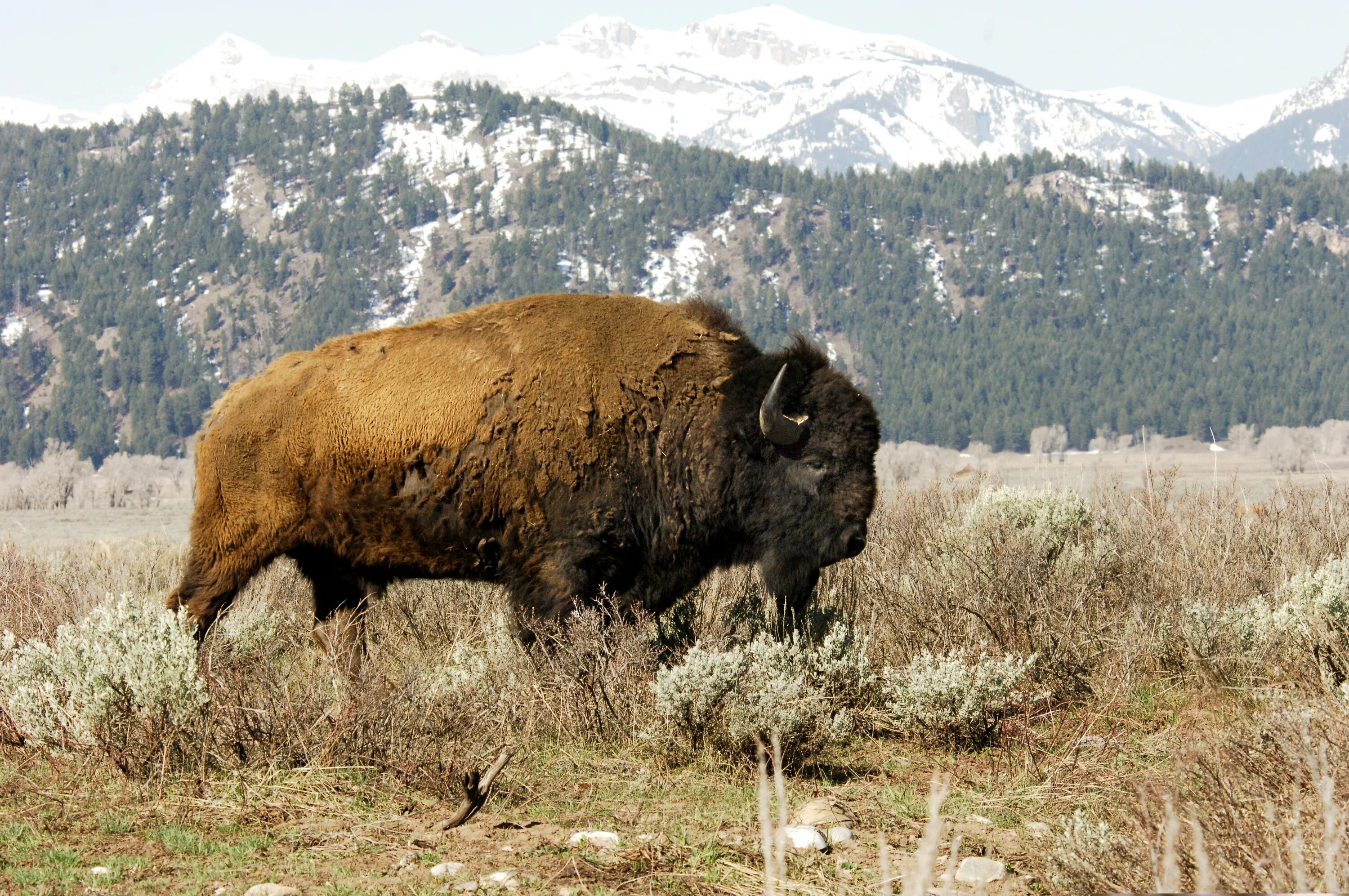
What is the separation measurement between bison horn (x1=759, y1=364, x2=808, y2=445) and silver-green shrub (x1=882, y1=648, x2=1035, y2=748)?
1.45 metres

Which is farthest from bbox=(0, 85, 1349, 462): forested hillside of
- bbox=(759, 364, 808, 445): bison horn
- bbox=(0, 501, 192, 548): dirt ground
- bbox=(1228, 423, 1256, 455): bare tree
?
bbox=(759, 364, 808, 445): bison horn

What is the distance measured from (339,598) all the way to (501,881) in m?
3.37

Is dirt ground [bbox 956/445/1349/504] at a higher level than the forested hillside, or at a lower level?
lower

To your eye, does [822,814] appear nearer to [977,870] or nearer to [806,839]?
[806,839]

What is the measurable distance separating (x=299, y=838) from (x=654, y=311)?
364cm

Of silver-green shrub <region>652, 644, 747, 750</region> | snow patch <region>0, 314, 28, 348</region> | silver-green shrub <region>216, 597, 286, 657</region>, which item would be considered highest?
silver-green shrub <region>652, 644, 747, 750</region>

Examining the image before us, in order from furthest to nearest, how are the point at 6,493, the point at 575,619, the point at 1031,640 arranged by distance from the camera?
1. the point at 6,493
2. the point at 1031,640
3. the point at 575,619

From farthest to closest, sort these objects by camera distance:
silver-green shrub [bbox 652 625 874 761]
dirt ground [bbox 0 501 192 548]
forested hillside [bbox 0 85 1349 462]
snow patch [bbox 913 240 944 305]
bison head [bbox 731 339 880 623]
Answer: snow patch [bbox 913 240 944 305] → forested hillside [bbox 0 85 1349 462] → dirt ground [bbox 0 501 192 548] → bison head [bbox 731 339 880 623] → silver-green shrub [bbox 652 625 874 761]

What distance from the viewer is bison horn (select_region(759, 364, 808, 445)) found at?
6.48m

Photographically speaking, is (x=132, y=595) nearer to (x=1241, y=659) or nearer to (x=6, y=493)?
(x=1241, y=659)

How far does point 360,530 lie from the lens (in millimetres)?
6328

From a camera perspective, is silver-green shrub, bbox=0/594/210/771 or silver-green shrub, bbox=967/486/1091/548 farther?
silver-green shrub, bbox=967/486/1091/548

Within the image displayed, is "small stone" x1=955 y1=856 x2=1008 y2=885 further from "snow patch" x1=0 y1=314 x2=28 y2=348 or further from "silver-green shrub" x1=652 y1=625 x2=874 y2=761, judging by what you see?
"snow patch" x1=0 y1=314 x2=28 y2=348

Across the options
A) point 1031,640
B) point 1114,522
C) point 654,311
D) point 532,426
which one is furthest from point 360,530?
point 1114,522
